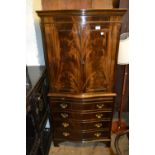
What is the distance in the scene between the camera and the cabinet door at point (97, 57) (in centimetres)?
171

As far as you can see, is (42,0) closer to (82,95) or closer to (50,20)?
(50,20)

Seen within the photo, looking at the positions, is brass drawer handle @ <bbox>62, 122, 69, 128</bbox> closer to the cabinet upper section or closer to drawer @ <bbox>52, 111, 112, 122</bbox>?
drawer @ <bbox>52, 111, 112, 122</bbox>

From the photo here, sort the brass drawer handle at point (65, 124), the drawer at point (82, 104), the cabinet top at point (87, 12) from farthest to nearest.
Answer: the brass drawer handle at point (65, 124) → the drawer at point (82, 104) → the cabinet top at point (87, 12)

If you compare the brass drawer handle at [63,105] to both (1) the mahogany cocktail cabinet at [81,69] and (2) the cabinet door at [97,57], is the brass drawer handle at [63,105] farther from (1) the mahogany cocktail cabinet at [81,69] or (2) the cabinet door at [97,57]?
(2) the cabinet door at [97,57]

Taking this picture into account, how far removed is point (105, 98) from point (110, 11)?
0.79 m

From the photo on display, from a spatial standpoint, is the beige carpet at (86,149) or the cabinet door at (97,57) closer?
the cabinet door at (97,57)

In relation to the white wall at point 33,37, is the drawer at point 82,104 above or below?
below

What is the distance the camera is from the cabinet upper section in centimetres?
167

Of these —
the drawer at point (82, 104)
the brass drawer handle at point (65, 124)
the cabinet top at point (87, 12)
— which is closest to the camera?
the cabinet top at point (87, 12)

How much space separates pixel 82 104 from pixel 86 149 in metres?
0.56

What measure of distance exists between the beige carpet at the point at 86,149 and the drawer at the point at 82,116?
1.21 ft

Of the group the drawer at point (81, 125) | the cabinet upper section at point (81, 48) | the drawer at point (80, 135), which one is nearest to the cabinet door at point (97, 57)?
the cabinet upper section at point (81, 48)

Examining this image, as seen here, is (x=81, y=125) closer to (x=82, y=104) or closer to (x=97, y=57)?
(x=82, y=104)
